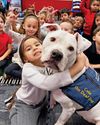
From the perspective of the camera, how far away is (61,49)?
92 centimetres

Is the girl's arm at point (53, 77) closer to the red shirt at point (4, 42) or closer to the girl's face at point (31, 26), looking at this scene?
the girl's face at point (31, 26)

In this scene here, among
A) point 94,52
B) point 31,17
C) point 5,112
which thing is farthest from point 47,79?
point 31,17

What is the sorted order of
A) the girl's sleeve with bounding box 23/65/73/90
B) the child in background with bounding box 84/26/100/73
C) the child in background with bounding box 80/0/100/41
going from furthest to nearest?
the child in background with bounding box 80/0/100/41 → the child in background with bounding box 84/26/100/73 → the girl's sleeve with bounding box 23/65/73/90

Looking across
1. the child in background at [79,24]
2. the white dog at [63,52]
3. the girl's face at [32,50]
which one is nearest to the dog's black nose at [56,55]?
the white dog at [63,52]

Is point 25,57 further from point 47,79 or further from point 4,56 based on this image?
point 4,56

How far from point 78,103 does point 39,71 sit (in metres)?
0.22

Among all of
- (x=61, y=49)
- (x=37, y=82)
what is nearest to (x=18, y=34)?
(x=37, y=82)

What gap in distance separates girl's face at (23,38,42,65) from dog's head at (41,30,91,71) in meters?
0.21

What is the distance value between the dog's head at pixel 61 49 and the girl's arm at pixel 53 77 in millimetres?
48

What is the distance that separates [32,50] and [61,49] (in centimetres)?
31

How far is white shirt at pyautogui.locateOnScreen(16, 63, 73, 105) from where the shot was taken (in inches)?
40.6

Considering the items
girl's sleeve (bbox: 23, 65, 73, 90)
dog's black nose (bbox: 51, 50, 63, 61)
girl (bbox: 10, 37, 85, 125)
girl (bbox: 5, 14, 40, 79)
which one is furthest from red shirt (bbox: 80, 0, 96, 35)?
dog's black nose (bbox: 51, 50, 63, 61)

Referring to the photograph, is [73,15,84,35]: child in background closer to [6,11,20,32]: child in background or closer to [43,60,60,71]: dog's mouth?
[6,11,20,32]: child in background

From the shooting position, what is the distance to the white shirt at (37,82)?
1.03 metres
